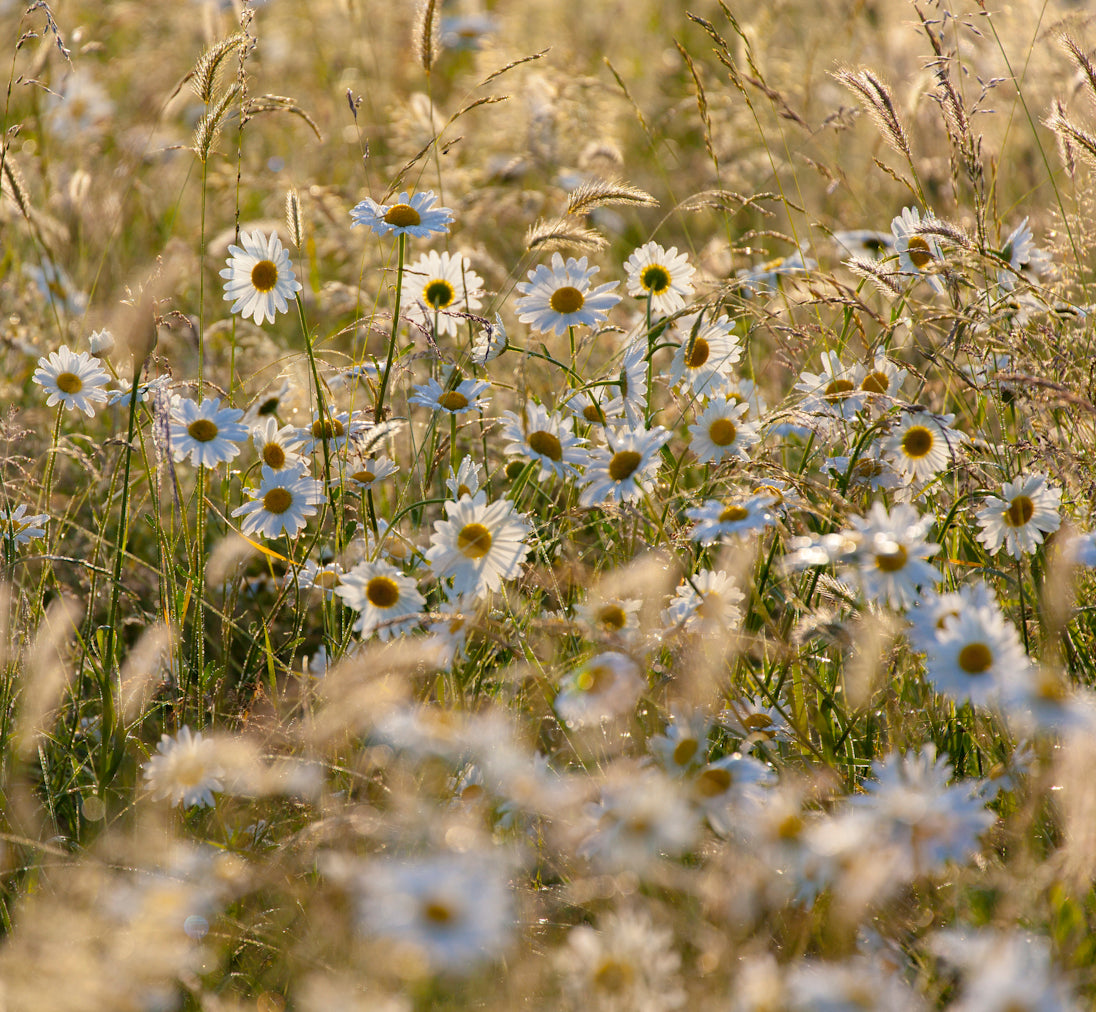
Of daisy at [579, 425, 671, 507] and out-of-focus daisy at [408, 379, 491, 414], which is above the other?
out-of-focus daisy at [408, 379, 491, 414]

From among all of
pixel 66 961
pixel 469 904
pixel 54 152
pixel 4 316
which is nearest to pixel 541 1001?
pixel 469 904

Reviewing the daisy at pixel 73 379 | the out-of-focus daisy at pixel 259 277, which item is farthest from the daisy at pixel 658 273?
the daisy at pixel 73 379

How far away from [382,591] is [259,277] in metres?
0.75

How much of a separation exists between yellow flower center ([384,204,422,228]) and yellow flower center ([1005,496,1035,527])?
115 cm

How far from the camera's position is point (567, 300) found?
6.69ft

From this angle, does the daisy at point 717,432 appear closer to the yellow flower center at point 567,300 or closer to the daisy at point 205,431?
the yellow flower center at point 567,300

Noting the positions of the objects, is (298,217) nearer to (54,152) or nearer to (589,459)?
(589,459)

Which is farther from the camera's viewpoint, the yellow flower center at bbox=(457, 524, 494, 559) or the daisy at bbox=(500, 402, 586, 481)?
the daisy at bbox=(500, 402, 586, 481)

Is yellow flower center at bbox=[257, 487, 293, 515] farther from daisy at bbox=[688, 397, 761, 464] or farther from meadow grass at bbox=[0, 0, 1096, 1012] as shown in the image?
daisy at bbox=[688, 397, 761, 464]

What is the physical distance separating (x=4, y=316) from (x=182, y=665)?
5.84ft

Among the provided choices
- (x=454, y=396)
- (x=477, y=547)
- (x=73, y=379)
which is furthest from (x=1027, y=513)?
(x=73, y=379)

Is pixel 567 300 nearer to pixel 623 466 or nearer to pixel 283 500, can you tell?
pixel 623 466

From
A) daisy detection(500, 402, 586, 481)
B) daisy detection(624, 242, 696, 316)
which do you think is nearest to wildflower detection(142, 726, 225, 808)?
daisy detection(500, 402, 586, 481)

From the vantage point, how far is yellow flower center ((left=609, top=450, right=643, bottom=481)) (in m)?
1.67
